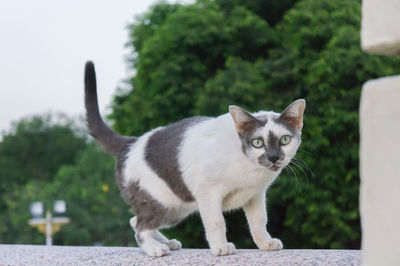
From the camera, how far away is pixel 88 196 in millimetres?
15578

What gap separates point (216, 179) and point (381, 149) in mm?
1610

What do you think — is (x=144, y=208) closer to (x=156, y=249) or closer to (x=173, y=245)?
(x=156, y=249)

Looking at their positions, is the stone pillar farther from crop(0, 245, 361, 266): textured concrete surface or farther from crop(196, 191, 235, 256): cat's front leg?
crop(196, 191, 235, 256): cat's front leg

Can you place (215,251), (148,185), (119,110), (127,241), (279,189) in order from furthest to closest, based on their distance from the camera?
1. (127,241)
2. (119,110)
3. (279,189)
4. (148,185)
5. (215,251)

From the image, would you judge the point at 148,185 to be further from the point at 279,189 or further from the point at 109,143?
the point at 279,189

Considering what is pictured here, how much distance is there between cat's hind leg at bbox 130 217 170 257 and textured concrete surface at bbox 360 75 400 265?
182cm

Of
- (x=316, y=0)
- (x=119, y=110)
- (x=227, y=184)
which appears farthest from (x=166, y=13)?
(x=227, y=184)

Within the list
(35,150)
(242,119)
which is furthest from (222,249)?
(35,150)

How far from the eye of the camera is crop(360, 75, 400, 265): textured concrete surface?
1316mm

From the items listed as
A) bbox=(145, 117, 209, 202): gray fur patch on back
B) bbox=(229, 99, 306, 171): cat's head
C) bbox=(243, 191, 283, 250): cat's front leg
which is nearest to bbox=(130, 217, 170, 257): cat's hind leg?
bbox=(145, 117, 209, 202): gray fur patch on back

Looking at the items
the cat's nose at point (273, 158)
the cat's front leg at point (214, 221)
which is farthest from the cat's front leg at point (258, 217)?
the cat's nose at point (273, 158)

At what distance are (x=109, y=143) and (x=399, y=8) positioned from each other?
248cm

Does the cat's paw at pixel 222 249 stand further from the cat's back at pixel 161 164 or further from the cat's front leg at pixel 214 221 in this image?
the cat's back at pixel 161 164

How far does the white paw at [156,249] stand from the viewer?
10.00 feet
